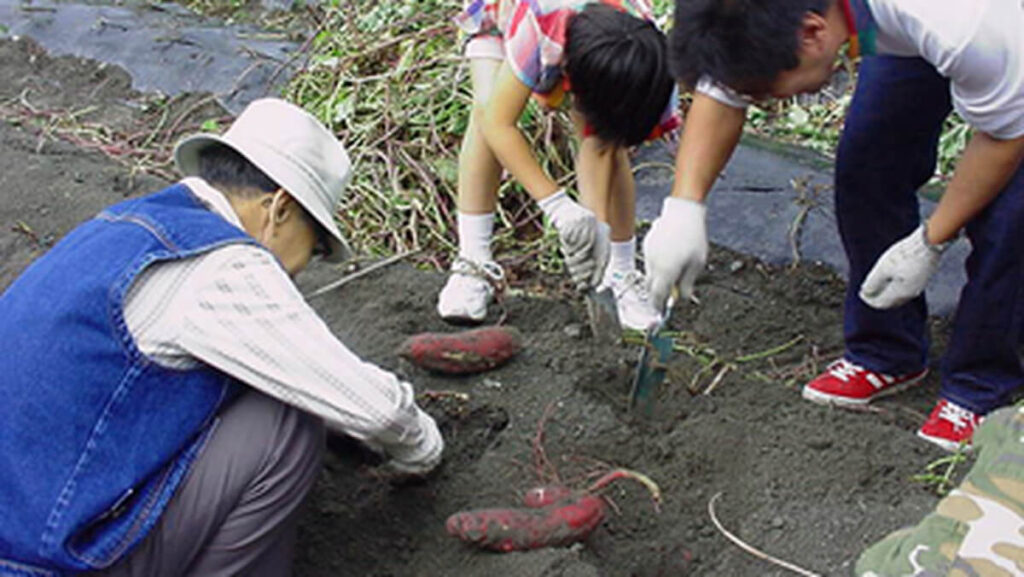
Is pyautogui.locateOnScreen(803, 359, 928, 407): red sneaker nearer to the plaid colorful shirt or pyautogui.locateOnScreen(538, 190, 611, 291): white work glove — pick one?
pyautogui.locateOnScreen(538, 190, 611, 291): white work glove

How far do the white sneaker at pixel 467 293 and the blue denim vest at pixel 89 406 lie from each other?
1237 mm

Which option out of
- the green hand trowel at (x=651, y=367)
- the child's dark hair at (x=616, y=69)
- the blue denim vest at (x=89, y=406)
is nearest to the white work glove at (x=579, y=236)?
the child's dark hair at (x=616, y=69)

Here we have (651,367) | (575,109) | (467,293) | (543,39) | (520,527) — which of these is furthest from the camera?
(467,293)

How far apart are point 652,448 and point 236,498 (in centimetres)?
87

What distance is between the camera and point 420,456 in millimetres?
1839

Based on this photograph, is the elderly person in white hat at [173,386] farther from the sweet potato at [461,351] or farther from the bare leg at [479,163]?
the bare leg at [479,163]

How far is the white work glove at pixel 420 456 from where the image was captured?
1824 millimetres

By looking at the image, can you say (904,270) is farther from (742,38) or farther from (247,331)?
(247,331)

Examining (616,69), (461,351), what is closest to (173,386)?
(461,351)

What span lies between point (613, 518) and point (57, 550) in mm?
954

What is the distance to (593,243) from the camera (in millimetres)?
2473

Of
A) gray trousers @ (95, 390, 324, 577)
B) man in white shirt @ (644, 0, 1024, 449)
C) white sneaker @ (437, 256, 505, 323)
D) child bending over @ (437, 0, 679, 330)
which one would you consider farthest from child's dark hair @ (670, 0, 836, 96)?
white sneaker @ (437, 256, 505, 323)

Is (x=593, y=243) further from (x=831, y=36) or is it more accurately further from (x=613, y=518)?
(x=831, y=36)

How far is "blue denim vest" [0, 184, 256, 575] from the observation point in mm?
1444
